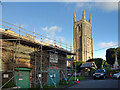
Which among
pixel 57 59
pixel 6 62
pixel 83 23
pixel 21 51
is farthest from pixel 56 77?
pixel 83 23

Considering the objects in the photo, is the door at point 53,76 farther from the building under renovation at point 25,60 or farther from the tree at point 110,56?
the tree at point 110,56

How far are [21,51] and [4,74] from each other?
2.61m

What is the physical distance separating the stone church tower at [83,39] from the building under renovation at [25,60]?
7146 centimetres

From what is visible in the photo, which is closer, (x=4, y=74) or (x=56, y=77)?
(x=4, y=74)

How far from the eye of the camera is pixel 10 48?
1163cm

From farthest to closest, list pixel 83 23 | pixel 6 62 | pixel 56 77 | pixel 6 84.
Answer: pixel 83 23 → pixel 56 77 → pixel 6 62 → pixel 6 84

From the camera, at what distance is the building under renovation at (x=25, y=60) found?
Result: 11.2 metres

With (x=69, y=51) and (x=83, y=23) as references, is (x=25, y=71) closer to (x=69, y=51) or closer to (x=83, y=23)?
(x=69, y=51)

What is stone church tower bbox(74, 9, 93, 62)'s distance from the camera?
87.9 m

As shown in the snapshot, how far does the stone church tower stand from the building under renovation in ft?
234

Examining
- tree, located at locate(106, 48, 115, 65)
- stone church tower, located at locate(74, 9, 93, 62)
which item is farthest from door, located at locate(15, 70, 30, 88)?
stone church tower, located at locate(74, 9, 93, 62)

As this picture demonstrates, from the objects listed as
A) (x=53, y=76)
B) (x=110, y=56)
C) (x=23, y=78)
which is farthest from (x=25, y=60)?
(x=110, y=56)

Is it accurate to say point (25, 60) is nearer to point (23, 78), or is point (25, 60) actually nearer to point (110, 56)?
point (23, 78)

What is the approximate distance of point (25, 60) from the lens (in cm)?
1297
